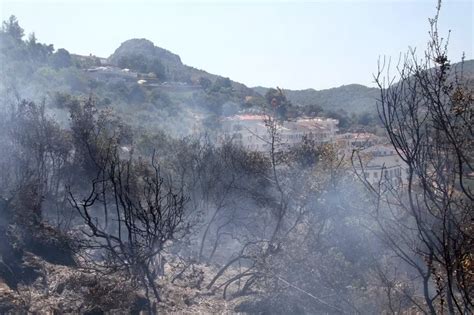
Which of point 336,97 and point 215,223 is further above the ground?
point 336,97

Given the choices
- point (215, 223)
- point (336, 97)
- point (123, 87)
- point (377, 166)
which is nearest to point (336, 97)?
point (336, 97)

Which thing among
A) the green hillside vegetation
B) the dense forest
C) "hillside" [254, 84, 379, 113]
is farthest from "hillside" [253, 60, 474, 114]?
the dense forest

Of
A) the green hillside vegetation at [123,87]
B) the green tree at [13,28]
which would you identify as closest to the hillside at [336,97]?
the green hillside vegetation at [123,87]

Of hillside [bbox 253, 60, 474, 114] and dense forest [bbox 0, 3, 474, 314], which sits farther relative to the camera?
hillside [bbox 253, 60, 474, 114]

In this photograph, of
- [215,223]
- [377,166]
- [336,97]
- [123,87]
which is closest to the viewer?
[215,223]

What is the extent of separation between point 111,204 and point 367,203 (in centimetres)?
732

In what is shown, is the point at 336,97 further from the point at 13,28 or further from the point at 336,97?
the point at 13,28

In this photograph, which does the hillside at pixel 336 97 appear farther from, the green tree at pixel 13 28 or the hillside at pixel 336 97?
the green tree at pixel 13 28

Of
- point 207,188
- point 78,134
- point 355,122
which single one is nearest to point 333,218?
point 207,188

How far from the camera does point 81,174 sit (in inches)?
597

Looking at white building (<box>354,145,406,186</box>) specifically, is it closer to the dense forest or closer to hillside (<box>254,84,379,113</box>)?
the dense forest

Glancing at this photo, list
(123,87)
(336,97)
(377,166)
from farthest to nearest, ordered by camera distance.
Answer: (336,97)
(123,87)
(377,166)

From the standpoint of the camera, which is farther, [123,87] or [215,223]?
[123,87]

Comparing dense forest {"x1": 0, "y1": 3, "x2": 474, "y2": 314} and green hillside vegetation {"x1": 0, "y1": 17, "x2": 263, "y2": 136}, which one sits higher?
green hillside vegetation {"x1": 0, "y1": 17, "x2": 263, "y2": 136}
